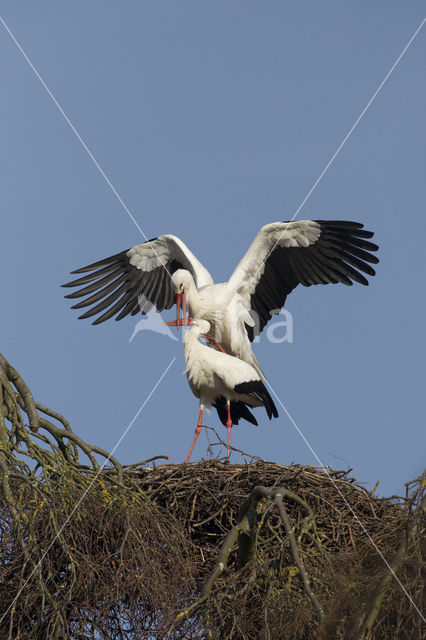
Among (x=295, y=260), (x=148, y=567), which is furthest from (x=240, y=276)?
(x=148, y=567)

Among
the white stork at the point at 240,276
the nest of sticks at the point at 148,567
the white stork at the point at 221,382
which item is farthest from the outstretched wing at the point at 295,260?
the nest of sticks at the point at 148,567

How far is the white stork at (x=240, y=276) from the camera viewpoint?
33.2ft

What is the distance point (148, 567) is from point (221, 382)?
433 centimetres

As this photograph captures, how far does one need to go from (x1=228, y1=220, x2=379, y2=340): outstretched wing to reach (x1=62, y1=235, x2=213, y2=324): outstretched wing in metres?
0.56

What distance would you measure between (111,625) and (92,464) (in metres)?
1.08

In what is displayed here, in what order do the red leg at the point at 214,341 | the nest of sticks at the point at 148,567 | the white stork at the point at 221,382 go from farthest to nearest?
the red leg at the point at 214,341, the white stork at the point at 221,382, the nest of sticks at the point at 148,567

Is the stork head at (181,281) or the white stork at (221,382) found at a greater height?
the stork head at (181,281)

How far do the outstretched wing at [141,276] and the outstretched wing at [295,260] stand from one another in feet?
1.85

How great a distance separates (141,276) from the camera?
10.9 metres

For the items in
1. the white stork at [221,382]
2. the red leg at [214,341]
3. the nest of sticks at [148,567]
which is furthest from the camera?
the red leg at [214,341]

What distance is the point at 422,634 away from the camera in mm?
3457

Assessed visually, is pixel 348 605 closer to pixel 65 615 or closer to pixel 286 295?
pixel 65 615

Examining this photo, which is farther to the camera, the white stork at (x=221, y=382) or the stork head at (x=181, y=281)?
the stork head at (x=181, y=281)

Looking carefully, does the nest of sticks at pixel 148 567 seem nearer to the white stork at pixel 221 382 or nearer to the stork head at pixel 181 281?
the white stork at pixel 221 382
